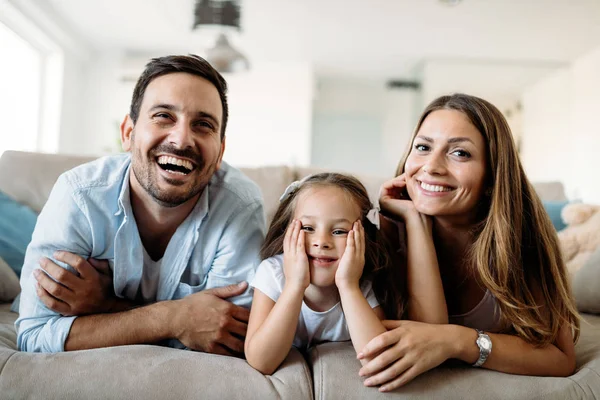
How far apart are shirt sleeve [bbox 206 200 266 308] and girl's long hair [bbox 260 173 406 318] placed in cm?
4

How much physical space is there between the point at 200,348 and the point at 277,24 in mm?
4863

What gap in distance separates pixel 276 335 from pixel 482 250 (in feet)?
1.78

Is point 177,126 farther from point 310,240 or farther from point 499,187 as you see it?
point 499,187

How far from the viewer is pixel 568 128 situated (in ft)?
21.7

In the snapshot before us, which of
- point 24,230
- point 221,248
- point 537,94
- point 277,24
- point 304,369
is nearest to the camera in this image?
point 304,369

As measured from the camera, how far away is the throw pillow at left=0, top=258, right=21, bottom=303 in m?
1.65

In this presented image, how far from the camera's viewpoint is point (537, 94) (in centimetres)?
705

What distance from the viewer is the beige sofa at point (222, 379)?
99cm

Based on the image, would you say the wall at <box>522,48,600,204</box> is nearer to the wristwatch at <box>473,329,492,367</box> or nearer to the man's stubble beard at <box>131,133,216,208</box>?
the wristwatch at <box>473,329,492,367</box>

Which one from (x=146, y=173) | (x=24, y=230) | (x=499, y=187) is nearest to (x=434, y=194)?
(x=499, y=187)

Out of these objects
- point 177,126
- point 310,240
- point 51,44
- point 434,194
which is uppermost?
point 51,44

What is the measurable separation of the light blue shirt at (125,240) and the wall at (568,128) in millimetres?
5619

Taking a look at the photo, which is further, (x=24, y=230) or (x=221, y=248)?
(x=24, y=230)

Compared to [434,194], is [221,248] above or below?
below
